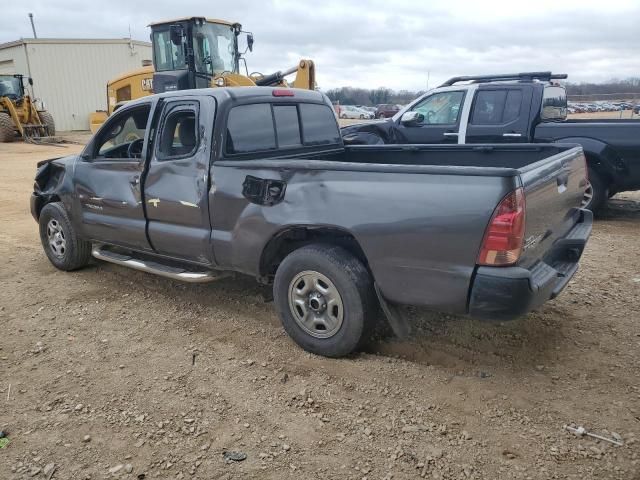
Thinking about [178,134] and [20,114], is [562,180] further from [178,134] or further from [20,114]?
[20,114]

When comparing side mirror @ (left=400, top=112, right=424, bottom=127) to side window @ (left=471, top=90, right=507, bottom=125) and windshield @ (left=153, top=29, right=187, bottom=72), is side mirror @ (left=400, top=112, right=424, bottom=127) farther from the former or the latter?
windshield @ (left=153, top=29, right=187, bottom=72)

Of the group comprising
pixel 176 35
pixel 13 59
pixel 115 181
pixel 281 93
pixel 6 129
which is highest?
pixel 13 59

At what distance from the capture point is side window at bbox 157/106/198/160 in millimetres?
4289

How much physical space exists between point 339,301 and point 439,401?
87cm

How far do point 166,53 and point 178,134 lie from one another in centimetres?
936

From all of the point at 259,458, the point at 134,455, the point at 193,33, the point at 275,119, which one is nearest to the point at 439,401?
the point at 259,458

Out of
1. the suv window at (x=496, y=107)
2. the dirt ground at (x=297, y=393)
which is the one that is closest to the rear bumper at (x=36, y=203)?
the dirt ground at (x=297, y=393)

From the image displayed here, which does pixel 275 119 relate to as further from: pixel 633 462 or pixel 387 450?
pixel 633 462

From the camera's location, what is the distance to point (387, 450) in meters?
2.76

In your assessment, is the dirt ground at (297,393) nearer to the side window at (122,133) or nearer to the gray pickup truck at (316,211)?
the gray pickup truck at (316,211)

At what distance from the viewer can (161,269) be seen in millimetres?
4512

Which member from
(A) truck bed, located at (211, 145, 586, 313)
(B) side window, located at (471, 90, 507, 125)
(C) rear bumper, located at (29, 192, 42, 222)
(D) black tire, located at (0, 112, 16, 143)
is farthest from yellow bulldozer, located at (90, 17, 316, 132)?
(D) black tire, located at (0, 112, 16, 143)

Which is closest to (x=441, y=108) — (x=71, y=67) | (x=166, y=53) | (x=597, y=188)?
(x=597, y=188)

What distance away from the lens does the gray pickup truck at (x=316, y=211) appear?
2969 mm
